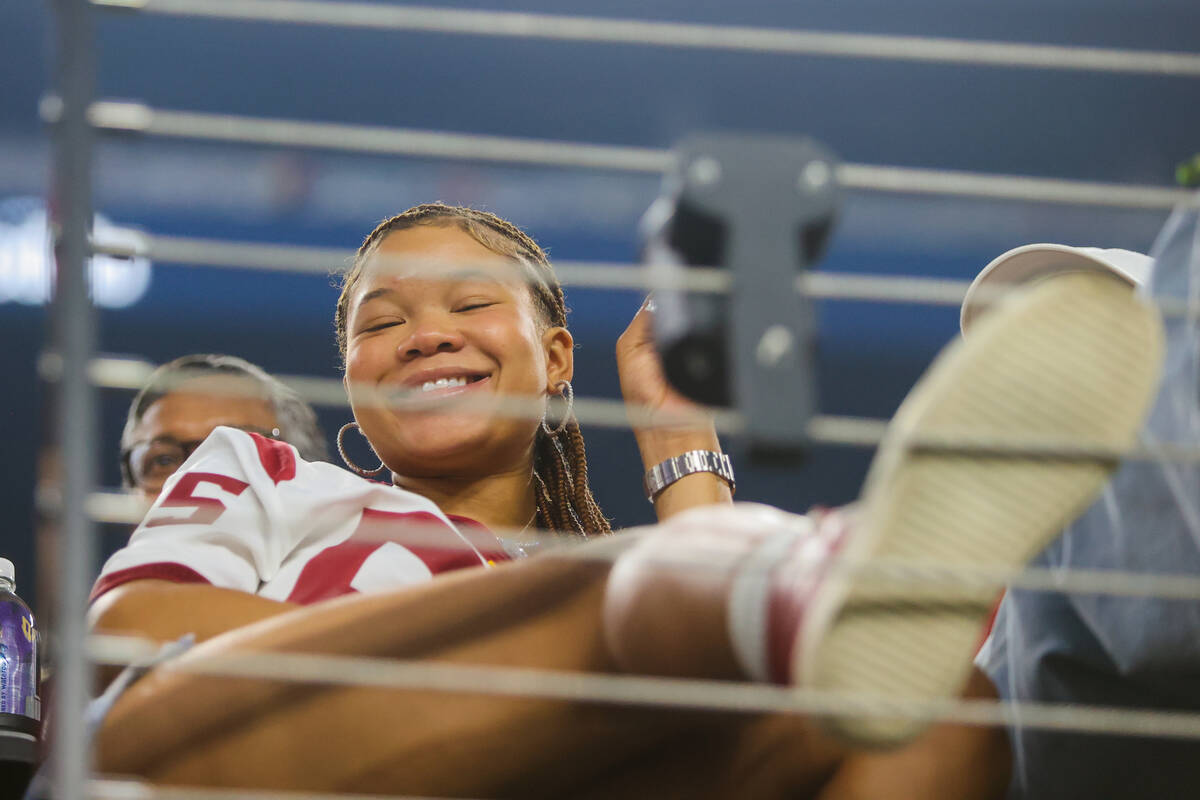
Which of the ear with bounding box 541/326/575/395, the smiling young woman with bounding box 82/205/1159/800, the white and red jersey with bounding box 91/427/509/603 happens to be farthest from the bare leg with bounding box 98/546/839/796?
the ear with bounding box 541/326/575/395

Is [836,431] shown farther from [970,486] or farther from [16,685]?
[16,685]

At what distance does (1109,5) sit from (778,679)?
11.5 ft

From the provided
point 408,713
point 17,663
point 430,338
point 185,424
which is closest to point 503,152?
point 408,713

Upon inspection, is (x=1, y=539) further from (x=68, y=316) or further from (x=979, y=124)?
(x=979, y=124)

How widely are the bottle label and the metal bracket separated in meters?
1.10

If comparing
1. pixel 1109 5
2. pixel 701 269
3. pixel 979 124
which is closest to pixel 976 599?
pixel 701 269

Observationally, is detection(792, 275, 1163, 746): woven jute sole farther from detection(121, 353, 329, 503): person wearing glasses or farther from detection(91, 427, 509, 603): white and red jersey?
detection(121, 353, 329, 503): person wearing glasses

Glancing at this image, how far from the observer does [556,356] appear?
159 cm

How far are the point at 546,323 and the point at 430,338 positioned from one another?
0.27 metres

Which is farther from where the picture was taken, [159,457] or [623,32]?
[159,457]

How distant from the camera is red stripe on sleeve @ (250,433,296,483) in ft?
3.67

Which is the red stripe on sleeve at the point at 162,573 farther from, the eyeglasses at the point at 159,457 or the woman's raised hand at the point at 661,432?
the eyeglasses at the point at 159,457

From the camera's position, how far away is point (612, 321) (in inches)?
131

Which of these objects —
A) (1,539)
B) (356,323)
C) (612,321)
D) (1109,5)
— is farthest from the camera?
(1109,5)
